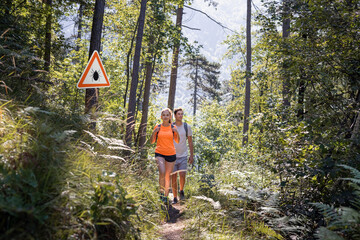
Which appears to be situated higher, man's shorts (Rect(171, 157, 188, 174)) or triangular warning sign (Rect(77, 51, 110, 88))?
triangular warning sign (Rect(77, 51, 110, 88))

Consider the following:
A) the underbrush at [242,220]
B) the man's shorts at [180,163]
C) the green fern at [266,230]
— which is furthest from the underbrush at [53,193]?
the man's shorts at [180,163]

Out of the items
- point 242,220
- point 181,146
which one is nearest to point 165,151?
point 181,146

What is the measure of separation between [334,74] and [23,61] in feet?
24.2

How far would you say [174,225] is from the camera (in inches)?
213

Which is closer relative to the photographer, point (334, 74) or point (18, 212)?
point (18, 212)

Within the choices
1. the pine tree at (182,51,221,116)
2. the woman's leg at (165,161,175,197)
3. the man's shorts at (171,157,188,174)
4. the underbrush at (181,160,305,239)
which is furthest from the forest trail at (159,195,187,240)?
the pine tree at (182,51,221,116)

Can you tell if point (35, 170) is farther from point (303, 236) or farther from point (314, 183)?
point (314, 183)

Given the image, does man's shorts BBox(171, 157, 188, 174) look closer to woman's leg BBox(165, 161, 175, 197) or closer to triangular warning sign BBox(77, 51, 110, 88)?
woman's leg BBox(165, 161, 175, 197)

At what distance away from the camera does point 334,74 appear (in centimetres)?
673

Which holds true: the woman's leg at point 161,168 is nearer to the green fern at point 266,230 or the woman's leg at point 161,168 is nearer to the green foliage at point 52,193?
the green fern at point 266,230

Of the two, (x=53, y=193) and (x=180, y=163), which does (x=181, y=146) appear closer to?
(x=180, y=163)

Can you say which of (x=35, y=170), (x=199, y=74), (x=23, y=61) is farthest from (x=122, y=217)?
(x=199, y=74)

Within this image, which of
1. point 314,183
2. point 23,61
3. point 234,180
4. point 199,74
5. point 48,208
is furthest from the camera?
point 199,74

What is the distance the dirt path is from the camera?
4.83 m
